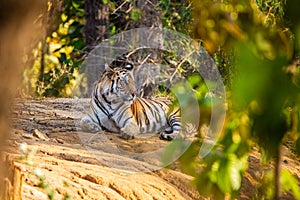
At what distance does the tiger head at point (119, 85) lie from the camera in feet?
27.7

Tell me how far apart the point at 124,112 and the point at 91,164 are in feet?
5.07

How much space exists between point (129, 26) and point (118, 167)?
24.1 feet

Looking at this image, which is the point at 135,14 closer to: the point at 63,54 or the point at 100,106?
the point at 63,54

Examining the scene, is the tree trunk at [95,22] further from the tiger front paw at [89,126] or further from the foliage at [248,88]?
the foliage at [248,88]

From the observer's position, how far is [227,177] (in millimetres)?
3287

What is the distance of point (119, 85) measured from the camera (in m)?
8.49

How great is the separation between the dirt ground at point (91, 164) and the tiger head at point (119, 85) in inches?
16.7

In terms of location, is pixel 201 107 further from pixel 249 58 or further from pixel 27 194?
pixel 27 194

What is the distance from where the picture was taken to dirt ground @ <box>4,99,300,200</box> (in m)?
5.90

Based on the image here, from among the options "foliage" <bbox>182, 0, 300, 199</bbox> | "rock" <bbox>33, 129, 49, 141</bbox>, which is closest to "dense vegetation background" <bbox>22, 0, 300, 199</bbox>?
"foliage" <bbox>182, 0, 300, 199</bbox>

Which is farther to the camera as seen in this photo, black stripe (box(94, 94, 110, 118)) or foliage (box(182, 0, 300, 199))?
black stripe (box(94, 94, 110, 118))

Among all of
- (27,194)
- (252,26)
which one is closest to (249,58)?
(252,26)

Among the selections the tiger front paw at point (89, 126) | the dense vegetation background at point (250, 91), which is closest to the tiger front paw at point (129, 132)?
the tiger front paw at point (89, 126)

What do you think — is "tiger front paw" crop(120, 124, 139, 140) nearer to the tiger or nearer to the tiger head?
the tiger
